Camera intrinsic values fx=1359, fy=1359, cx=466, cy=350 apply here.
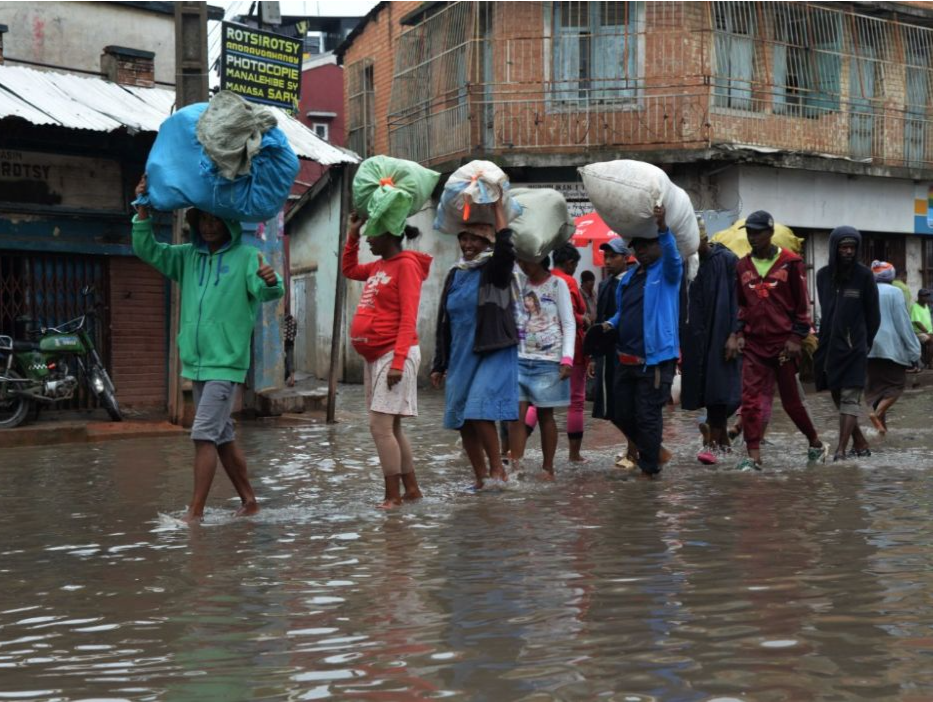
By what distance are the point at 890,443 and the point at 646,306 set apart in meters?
3.82

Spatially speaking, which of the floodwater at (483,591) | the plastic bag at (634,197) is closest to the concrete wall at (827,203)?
the plastic bag at (634,197)

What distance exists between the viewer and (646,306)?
8.55 m

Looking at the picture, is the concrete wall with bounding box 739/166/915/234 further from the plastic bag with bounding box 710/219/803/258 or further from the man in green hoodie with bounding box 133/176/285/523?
the man in green hoodie with bounding box 133/176/285/523

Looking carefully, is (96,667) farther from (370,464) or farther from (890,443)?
(890,443)

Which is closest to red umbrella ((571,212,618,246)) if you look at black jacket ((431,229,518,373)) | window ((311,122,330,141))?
black jacket ((431,229,518,373))

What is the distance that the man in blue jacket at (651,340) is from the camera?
846cm

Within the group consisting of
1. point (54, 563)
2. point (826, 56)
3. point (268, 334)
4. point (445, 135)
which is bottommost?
point (54, 563)

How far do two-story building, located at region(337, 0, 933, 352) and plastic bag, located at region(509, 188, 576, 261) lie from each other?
41.7ft

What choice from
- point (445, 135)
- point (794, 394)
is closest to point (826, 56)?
point (445, 135)

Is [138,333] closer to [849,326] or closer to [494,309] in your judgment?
[494,309]

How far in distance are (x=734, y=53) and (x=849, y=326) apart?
13.9 m

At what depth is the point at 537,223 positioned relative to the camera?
8664 millimetres

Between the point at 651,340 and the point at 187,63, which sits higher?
the point at 187,63

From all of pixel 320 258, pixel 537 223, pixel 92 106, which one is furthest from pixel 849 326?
pixel 320 258
